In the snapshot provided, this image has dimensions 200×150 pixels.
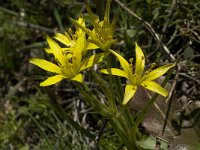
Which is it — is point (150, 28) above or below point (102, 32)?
below

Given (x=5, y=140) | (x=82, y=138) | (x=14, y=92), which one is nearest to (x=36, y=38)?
(x=14, y=92)

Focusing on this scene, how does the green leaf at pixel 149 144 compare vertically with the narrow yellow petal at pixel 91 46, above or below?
below

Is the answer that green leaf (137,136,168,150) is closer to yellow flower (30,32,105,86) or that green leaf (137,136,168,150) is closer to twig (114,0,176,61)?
yellow flower (30,32,105,86)

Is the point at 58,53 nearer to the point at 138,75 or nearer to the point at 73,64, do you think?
the point at 73,64

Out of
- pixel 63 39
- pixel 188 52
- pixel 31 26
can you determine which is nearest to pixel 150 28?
pixel 188 52

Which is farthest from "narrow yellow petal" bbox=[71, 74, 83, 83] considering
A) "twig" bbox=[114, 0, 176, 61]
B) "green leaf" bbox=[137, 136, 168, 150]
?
"twig" bbox=[114, 0, 176, 61]

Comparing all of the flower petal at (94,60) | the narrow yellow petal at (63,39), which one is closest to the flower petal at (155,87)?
the flower petal at (94,60)

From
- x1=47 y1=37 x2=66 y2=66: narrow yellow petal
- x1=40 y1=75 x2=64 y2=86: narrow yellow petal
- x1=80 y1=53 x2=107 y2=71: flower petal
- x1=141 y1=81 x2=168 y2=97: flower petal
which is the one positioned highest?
x1=47 y1=37 x2=66 y2=66: narrow yellow petal

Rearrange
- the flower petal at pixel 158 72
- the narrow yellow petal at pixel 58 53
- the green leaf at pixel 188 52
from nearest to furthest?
the flower petal at pixel 158 72 → the narrow yellow petal at pixel 58 53 → the green leaf at pixel 188 52

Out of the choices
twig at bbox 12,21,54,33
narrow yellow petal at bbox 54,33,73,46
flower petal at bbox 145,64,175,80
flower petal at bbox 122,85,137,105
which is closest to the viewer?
flower petal at bbox 122,85,137,105

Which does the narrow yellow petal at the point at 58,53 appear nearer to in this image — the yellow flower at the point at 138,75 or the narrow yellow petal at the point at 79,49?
the narrow yellow petal at the point at 79,49

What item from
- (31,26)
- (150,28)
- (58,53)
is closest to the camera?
(58,53)
